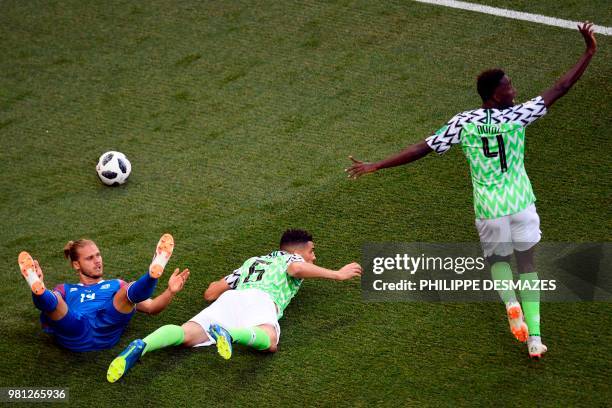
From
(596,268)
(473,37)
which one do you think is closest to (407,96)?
(473,37)

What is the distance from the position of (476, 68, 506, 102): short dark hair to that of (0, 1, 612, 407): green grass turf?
1.68 m

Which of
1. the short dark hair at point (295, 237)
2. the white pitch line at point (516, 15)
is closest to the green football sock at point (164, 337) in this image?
the short dark hair at point (295, 237)

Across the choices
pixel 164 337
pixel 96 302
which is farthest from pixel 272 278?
pixel 96 302

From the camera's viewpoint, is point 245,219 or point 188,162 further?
point 188,162

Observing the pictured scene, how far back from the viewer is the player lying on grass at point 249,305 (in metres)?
6.17

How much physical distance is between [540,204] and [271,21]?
409cm

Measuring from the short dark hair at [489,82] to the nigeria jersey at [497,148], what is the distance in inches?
4.4

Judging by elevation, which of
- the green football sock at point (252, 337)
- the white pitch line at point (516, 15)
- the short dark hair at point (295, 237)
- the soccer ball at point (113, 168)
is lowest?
the soccer ball at point (113, 168)

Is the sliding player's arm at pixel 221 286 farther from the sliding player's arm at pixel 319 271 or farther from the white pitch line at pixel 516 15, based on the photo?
the white pitch line at pixel 516 15

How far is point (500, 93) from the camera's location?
19.5 ft

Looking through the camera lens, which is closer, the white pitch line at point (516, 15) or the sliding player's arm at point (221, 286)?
the sliding player's arm at point (221, 286)

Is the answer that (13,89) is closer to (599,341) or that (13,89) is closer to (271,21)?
(271,21)

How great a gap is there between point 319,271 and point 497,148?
152cm

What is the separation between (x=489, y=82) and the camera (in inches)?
233
